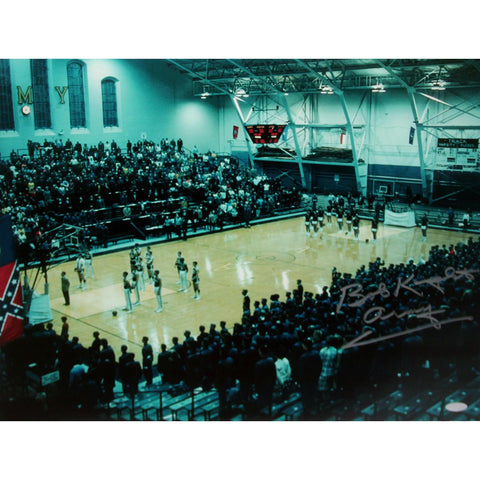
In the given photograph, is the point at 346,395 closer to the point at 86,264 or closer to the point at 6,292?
the point at 6,292

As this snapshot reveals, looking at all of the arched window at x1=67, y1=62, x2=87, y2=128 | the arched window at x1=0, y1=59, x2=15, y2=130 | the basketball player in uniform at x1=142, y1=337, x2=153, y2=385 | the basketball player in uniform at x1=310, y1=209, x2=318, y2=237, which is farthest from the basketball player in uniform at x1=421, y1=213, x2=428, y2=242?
the arched window at x1=0, y1=59, x2=15, y2=130

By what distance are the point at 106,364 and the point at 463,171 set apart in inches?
1072

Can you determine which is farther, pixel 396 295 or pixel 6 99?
pixel 6 99

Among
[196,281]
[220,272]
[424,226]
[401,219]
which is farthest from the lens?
[401,219]

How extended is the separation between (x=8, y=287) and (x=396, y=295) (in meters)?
9.88

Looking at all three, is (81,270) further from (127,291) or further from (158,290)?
(158,290)

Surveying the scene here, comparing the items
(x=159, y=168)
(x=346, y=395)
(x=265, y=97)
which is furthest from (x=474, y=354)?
(x=265, y=97)

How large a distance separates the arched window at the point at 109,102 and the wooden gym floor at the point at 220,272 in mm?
10684

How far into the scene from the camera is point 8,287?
41.5ft

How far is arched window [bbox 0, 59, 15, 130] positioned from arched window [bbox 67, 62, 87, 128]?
19.7 ft

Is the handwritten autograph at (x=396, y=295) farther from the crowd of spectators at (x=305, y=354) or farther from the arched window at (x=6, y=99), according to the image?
the arched window at (x=6, y=99)

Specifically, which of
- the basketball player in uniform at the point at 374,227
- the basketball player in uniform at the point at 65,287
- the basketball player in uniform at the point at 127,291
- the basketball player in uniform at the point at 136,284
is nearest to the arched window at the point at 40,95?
the basketball player in uniform at the point at 65,287

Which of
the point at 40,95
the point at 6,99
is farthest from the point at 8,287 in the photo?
the point at 40,95

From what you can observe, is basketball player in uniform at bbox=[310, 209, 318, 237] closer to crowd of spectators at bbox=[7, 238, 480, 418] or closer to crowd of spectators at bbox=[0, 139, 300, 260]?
crowd of spectators at bbox=[0, 139, 300, 260]
